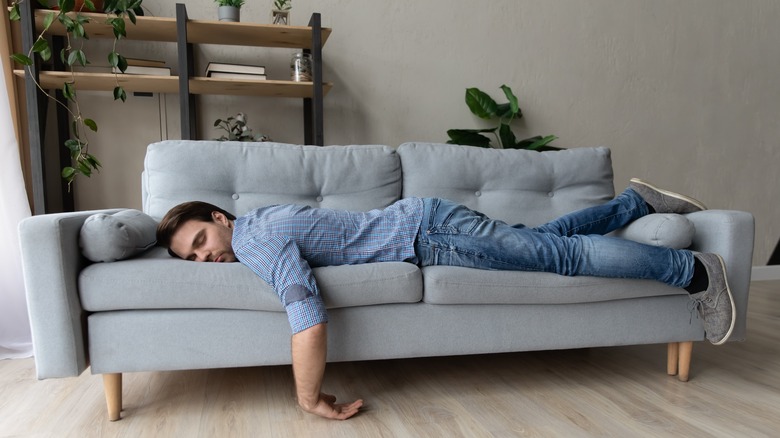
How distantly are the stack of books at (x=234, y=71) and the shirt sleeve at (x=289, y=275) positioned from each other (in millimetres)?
1197

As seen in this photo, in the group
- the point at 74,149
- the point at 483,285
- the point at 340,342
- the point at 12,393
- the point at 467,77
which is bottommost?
→ the point at 12,393

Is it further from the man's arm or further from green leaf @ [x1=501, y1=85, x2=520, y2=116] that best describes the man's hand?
green leaf @ [x1=501, y1=85, x2=520, y2=116]

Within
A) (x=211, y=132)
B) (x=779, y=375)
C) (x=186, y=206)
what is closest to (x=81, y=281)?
(x=186, y=206)

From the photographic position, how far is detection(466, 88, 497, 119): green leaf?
9.14 feet

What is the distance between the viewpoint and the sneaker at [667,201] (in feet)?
5.88

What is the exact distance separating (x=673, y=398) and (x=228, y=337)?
1297 millimetres

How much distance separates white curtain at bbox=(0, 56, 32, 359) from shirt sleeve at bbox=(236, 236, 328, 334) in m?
1.25

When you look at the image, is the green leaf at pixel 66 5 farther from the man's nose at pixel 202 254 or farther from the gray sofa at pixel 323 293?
the man's nose at pixel 202 254

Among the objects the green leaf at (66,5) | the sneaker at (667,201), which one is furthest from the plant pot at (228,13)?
the sneaker at (667,201)

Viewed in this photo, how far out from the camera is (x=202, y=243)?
1473mm

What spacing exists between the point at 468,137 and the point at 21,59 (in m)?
1.93

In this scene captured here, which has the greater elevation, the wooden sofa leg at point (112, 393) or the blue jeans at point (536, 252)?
the blue jeans at point (536, 252)

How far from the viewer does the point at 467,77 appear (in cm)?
290

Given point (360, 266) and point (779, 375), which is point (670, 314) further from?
point (360, 266)
